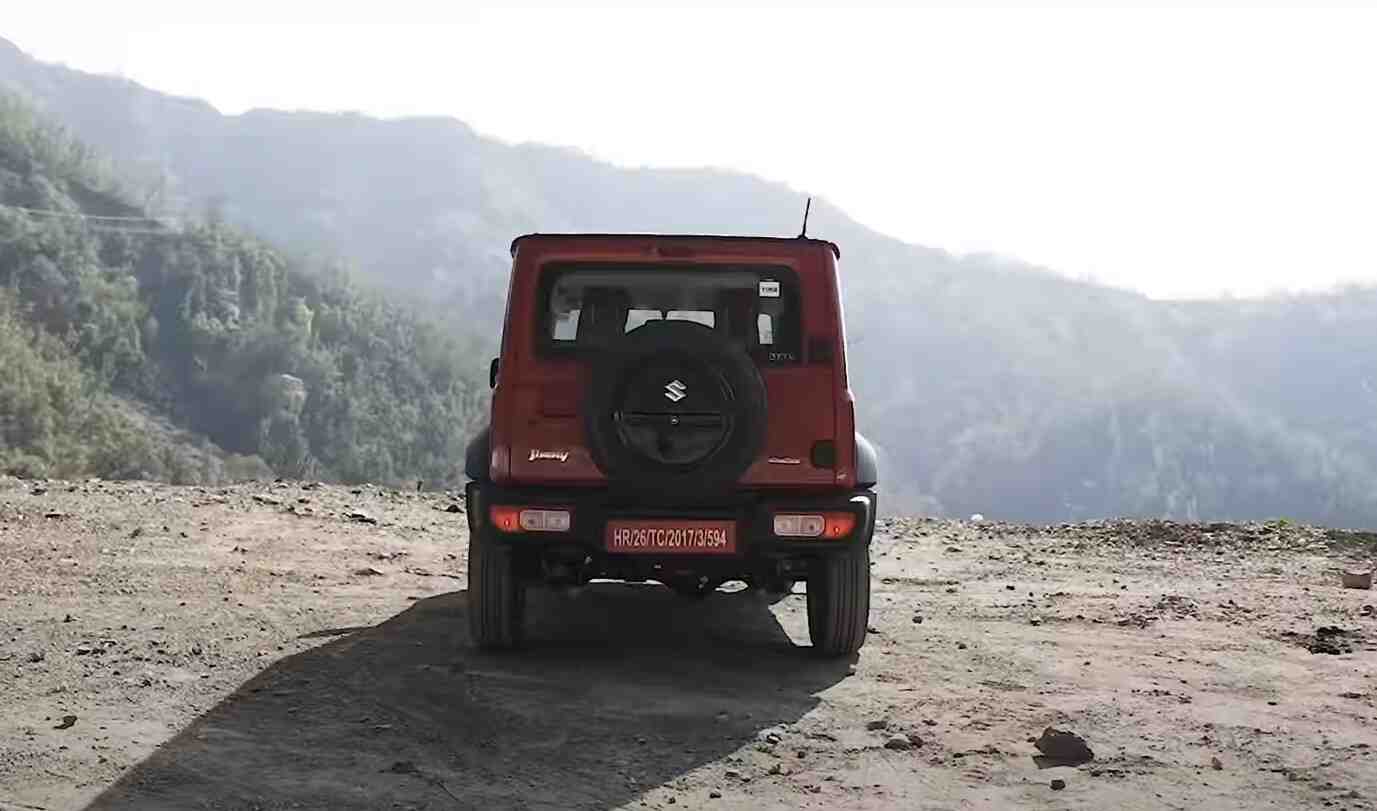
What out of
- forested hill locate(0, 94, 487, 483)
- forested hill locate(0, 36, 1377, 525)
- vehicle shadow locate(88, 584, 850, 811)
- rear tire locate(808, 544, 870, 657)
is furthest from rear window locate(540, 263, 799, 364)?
forested hill locate(0, 36, 1377, 525)

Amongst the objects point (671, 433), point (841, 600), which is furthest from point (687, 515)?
point (841, 600)

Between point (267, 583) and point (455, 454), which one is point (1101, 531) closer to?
point (267, 583)

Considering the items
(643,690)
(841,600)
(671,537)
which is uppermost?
(671,537)

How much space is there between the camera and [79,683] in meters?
5.73

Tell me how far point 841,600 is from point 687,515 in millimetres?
929

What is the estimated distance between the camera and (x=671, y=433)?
5859mm

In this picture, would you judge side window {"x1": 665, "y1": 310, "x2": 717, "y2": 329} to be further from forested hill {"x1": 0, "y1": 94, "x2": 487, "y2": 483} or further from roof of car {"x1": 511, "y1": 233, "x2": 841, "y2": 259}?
forested hill {"x1": 0, "y1": 94, "x2": 487, "y2": 483}

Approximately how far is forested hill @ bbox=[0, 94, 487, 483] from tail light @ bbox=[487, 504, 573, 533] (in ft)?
208

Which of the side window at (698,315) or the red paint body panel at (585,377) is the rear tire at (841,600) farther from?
Result: the side window at (698,315)

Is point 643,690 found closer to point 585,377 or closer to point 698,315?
point 585,377

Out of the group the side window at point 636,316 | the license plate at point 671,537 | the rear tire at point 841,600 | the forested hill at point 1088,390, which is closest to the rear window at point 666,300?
the side window at point 636,316

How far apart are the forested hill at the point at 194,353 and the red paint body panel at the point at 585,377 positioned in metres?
63.4

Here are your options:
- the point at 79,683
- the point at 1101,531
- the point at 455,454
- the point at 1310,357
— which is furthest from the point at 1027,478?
the point at 79,683

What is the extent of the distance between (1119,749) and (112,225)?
114 metres
